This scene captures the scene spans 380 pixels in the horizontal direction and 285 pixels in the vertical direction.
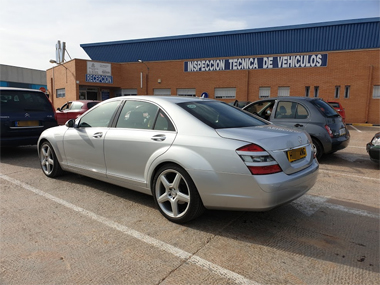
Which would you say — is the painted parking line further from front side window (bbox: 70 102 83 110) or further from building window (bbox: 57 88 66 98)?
building window (bbox: 57 88 66 98)

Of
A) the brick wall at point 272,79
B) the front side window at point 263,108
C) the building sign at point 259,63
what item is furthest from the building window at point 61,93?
the front side window at point 263,108

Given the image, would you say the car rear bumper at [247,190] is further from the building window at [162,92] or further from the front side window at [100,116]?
the building window at [162,92]

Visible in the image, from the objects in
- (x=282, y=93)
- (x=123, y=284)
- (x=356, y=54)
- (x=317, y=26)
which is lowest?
(x=123, y=284)

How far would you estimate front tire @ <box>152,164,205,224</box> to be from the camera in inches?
122

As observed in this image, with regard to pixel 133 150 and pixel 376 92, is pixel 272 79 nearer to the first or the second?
pixel 376 92

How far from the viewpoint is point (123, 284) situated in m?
2.23

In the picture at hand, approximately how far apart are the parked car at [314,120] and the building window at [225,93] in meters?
17.5

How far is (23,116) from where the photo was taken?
6879 millimetres

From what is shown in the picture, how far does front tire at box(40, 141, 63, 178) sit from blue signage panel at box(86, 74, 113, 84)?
2233 centimetres

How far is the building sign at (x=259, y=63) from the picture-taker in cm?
2169

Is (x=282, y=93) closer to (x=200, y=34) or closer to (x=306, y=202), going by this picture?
(x=200, y=34)

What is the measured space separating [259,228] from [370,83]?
846 inches

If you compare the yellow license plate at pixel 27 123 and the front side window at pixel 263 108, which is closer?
the yellow license plate at pixel 27 123

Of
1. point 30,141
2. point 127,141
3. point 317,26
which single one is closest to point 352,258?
point 127,141
